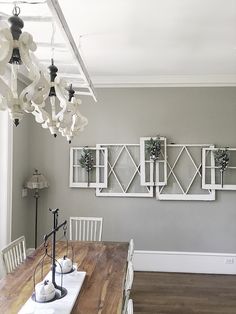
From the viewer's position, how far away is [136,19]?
2584mm

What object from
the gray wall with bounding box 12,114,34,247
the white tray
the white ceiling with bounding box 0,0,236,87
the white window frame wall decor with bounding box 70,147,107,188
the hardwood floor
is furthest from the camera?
the white window frame wall decor with bounding box 70,147,107,188

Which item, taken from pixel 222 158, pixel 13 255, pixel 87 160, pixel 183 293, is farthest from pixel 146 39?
pixel 183 293

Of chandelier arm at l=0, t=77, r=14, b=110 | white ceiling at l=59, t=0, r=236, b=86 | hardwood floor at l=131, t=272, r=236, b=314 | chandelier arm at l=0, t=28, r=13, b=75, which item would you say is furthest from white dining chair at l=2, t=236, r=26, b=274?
white ceiling at l=59, t=0, r=236, b=86

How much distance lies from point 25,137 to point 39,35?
1869mm

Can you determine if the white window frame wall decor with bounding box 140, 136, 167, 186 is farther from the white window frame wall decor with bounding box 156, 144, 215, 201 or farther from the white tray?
the white tray

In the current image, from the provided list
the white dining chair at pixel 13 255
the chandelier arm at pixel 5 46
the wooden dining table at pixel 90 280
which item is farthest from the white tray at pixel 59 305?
the chandelier arm at pixel 5 46

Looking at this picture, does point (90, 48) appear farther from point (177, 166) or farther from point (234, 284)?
point (234, 284)

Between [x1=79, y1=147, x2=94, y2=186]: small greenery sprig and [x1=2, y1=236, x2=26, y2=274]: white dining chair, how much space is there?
5.60ft

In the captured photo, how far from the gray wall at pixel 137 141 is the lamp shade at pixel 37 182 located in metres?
0.28

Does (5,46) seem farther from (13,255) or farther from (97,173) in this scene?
(97,173)

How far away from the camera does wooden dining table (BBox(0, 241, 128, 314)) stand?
1821 millimetres

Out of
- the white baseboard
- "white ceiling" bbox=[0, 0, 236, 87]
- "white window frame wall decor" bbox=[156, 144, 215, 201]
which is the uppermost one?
"white ceiling" bbox=[0, 0, 236, 87]

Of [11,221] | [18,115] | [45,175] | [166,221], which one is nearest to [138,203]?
[166,221]

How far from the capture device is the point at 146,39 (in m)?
3.02
